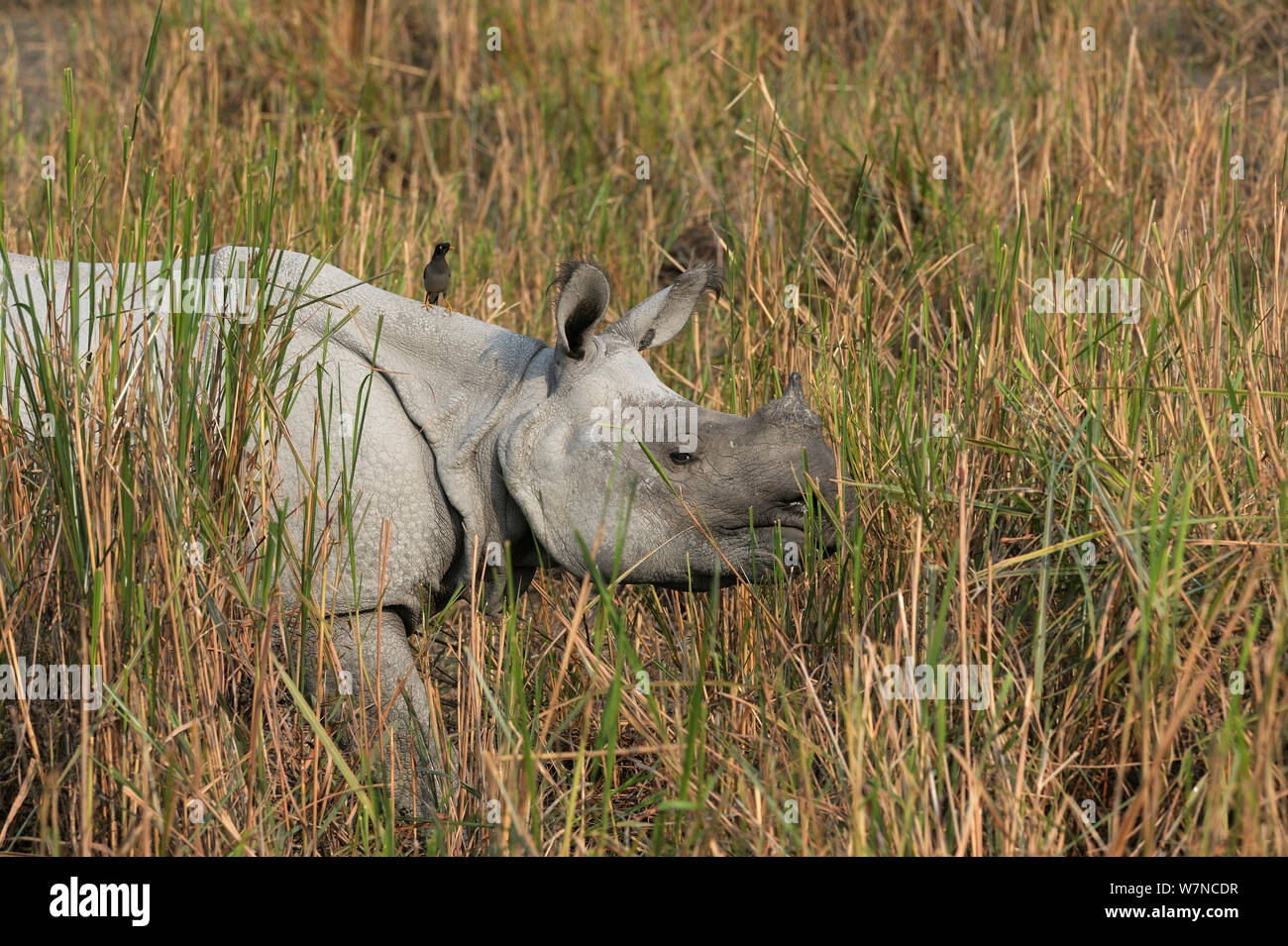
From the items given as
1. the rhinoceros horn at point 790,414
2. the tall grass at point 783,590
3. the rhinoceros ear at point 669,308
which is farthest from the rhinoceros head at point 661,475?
the rhinoceros ear at point 669,308

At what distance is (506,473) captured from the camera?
3.57 meters

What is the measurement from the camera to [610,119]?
23.8ft

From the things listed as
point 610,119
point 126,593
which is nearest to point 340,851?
point 126,593

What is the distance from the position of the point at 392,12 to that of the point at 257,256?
4955 millimetres

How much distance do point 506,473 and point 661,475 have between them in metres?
Result: 0.39

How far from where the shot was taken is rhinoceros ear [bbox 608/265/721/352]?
3.91 metres

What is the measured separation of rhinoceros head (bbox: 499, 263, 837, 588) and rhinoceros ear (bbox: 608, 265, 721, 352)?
0.30 m

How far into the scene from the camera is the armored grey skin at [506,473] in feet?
11.5

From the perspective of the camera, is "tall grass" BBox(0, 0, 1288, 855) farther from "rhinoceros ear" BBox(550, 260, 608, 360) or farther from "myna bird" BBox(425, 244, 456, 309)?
"rhinoceros ear" BBox(550, 260, 608, 360)

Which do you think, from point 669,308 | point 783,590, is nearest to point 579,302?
point 669,308

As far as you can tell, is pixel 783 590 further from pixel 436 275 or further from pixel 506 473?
pixel 436 275

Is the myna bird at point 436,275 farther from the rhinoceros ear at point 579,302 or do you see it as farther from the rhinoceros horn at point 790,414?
the rhinoceros horn at point 790,414

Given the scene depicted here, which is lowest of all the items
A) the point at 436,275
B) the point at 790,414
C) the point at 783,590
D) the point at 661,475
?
the point at 783,590
